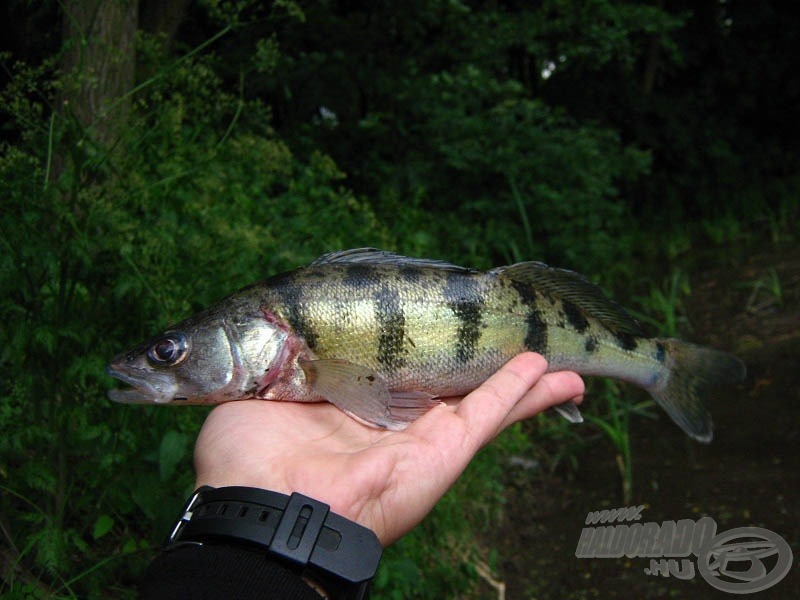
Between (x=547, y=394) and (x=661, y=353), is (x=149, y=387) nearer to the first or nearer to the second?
(x=547, y=394)

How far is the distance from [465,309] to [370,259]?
1.29 ft

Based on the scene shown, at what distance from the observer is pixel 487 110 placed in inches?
290

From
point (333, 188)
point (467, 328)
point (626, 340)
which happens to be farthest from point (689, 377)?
point (333, 188)

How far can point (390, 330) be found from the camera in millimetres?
2658

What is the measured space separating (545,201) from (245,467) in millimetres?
5569

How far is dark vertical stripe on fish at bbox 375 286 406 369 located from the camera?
2.65 metres

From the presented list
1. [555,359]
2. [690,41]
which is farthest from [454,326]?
[690,41]

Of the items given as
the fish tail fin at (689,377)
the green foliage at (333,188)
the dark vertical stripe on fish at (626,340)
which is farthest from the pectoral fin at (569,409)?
the green foliage at (333,188)

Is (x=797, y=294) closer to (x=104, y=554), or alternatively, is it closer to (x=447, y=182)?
(x=447, y=182)

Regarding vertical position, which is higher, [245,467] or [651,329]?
[245,467]

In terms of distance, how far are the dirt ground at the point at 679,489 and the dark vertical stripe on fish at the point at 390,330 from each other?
2066 mm

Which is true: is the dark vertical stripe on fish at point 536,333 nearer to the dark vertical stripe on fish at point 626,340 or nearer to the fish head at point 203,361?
the dark vertical stripe on fish at point 626,340

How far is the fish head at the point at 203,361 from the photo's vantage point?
97.0 inches

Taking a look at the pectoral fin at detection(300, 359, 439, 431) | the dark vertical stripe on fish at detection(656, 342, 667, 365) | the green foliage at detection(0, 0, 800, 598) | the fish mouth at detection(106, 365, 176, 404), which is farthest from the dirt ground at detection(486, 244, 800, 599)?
the fish mouth at detection(106, 365, 176, 404)
